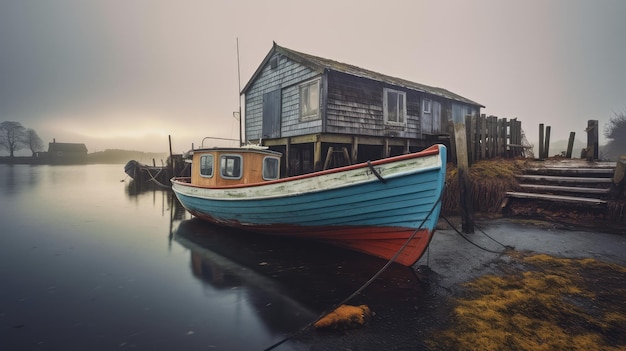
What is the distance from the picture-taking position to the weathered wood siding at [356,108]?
38.7 feet

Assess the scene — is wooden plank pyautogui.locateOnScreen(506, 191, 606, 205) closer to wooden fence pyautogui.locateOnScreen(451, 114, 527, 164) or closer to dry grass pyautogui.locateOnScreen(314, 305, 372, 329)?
wooden fence pyautogui.locateOnScreen(451, 114, 527, 164)

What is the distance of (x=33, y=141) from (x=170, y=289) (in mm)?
118271

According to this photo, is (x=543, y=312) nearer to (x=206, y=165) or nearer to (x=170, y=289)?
(x=170, y=289)

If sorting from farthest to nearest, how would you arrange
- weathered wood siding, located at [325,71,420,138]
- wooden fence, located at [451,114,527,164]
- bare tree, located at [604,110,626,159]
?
bare tree, located at [604,110,626,159]
weathered wood siding, located at [325,71,420,138]
wooden fence, located at [451,114,527,164]

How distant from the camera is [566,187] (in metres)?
8.60

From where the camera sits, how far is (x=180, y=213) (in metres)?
13.7

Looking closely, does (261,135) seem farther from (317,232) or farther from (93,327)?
(93,327)

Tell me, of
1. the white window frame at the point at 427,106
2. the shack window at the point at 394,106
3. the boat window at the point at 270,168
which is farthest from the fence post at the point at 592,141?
the boat window at the point at 270,168

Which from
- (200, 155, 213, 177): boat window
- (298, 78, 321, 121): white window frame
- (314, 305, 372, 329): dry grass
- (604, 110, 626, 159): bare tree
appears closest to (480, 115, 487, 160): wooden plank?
(298, 78, 321, 121): white window frame

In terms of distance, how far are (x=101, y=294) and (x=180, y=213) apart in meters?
9.25

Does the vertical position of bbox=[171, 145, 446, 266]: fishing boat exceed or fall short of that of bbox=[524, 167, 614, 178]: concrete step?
it falls short

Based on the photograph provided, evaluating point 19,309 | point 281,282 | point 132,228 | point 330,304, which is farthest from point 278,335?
point 132,228

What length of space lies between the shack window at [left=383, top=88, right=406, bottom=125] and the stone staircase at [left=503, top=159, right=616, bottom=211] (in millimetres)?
5958

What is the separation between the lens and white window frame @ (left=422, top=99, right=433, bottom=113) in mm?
15309
